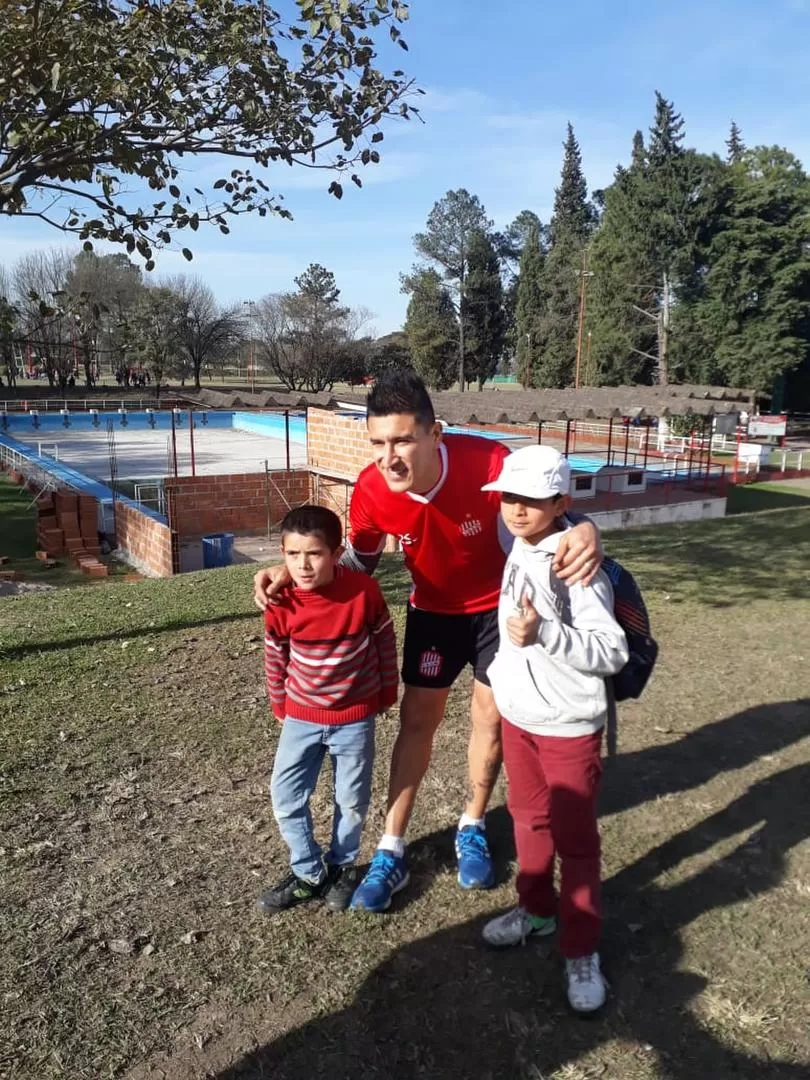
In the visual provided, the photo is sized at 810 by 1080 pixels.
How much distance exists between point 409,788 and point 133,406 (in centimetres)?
4518

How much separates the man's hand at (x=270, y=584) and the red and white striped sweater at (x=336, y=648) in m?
0.03

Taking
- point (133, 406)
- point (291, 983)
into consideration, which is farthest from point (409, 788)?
point (133, 406)

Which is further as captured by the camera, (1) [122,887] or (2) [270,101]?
(2) [270,101]

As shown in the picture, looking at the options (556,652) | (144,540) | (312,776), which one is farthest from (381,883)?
(144,540)

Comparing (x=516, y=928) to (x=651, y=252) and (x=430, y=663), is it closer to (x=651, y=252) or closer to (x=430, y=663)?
(x=430, y=663)

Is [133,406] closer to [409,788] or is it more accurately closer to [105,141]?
[105,141]

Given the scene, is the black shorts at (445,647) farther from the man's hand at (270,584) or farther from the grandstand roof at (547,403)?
the grandstand roof at (547,403)

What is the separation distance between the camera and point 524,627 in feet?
6.49

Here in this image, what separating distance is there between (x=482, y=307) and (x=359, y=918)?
55.2 meters

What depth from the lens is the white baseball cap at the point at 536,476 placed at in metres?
2.12

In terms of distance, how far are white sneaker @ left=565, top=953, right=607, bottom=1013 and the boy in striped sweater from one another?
2.51 ft

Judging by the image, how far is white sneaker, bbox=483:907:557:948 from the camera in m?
2.50

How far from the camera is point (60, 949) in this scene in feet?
8.21

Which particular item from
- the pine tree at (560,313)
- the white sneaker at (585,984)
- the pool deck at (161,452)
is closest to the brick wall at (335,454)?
the pool deck at (161,452)
